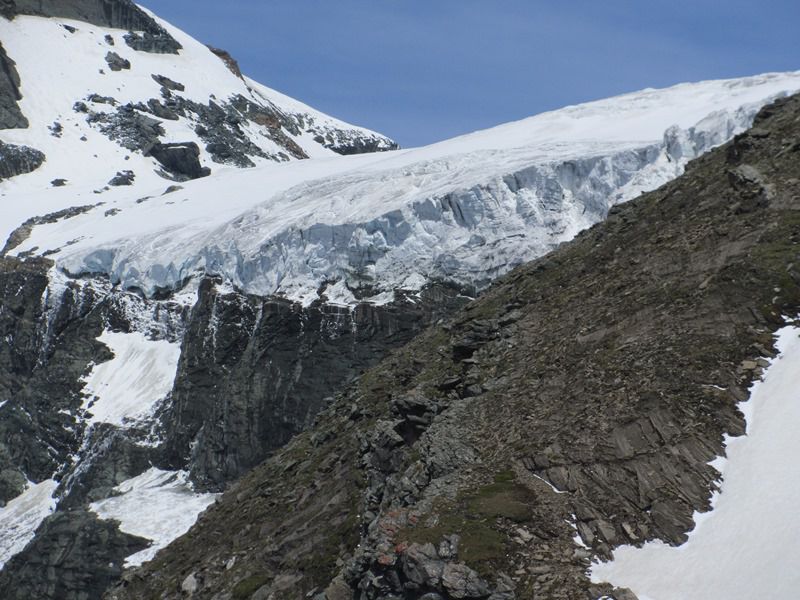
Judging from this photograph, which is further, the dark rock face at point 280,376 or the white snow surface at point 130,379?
the white snow surface at point 130,379

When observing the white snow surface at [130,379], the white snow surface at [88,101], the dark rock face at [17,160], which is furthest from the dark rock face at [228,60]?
the white snow surface at [130,379]

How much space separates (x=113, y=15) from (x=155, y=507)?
108 metres

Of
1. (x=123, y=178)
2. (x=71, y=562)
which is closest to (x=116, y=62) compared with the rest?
(x=123, y=178)

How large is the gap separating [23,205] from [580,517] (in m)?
89.3

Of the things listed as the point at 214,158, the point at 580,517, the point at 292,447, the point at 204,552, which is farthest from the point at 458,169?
the point at 214,158

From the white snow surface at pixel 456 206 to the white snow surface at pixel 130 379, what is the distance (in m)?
4.14

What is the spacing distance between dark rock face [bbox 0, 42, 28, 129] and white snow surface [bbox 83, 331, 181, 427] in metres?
57.3

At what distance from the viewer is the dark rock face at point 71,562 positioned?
161 feet

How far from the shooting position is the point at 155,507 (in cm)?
5250

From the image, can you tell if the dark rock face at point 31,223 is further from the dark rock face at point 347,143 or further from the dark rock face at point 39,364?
the dark rock face at point 347,143

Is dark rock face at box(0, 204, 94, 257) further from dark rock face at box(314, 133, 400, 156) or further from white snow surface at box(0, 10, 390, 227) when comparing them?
dark rock face at box(314, 133, 400, 156)

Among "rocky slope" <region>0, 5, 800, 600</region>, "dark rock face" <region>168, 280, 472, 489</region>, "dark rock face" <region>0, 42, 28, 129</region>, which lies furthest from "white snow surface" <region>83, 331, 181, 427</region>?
"dark rock face" <region>0, 42, 28, 129</region>

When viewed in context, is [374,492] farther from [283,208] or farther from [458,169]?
[283,208]

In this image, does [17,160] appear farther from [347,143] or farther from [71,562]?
[71,562]
